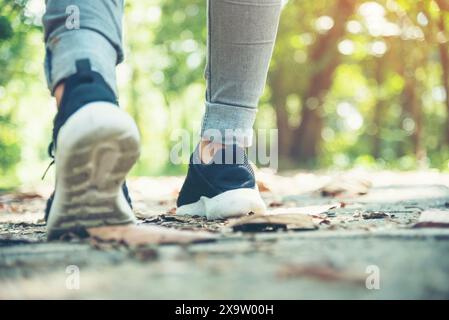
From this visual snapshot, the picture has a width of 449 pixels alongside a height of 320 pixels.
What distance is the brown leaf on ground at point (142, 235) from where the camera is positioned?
114 cm

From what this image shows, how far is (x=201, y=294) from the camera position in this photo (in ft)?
2.72

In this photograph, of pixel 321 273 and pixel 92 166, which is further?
pixel 92 166

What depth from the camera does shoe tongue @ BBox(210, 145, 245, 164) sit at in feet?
5.79

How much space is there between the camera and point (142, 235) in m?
1.17

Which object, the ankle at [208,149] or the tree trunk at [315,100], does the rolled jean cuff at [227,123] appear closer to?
the ankle at [208,149]

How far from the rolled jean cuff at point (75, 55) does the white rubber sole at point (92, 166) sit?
0.15 meters

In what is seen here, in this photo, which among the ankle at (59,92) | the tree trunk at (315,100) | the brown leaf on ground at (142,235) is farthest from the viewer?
the tree trunk at (315,100)

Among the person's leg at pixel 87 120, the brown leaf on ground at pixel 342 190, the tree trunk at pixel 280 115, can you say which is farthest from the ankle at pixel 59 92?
the tree trunk at pixel 280 115

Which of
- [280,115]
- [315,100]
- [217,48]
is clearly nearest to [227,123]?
[217,48]

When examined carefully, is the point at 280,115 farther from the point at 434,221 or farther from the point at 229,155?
the point at 434,221

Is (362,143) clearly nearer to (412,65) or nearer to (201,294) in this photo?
(412,65)

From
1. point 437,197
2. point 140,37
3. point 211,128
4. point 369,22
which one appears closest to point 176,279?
point 211,128

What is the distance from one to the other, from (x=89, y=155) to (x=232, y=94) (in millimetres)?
676

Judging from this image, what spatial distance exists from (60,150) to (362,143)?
19441 millimetres
